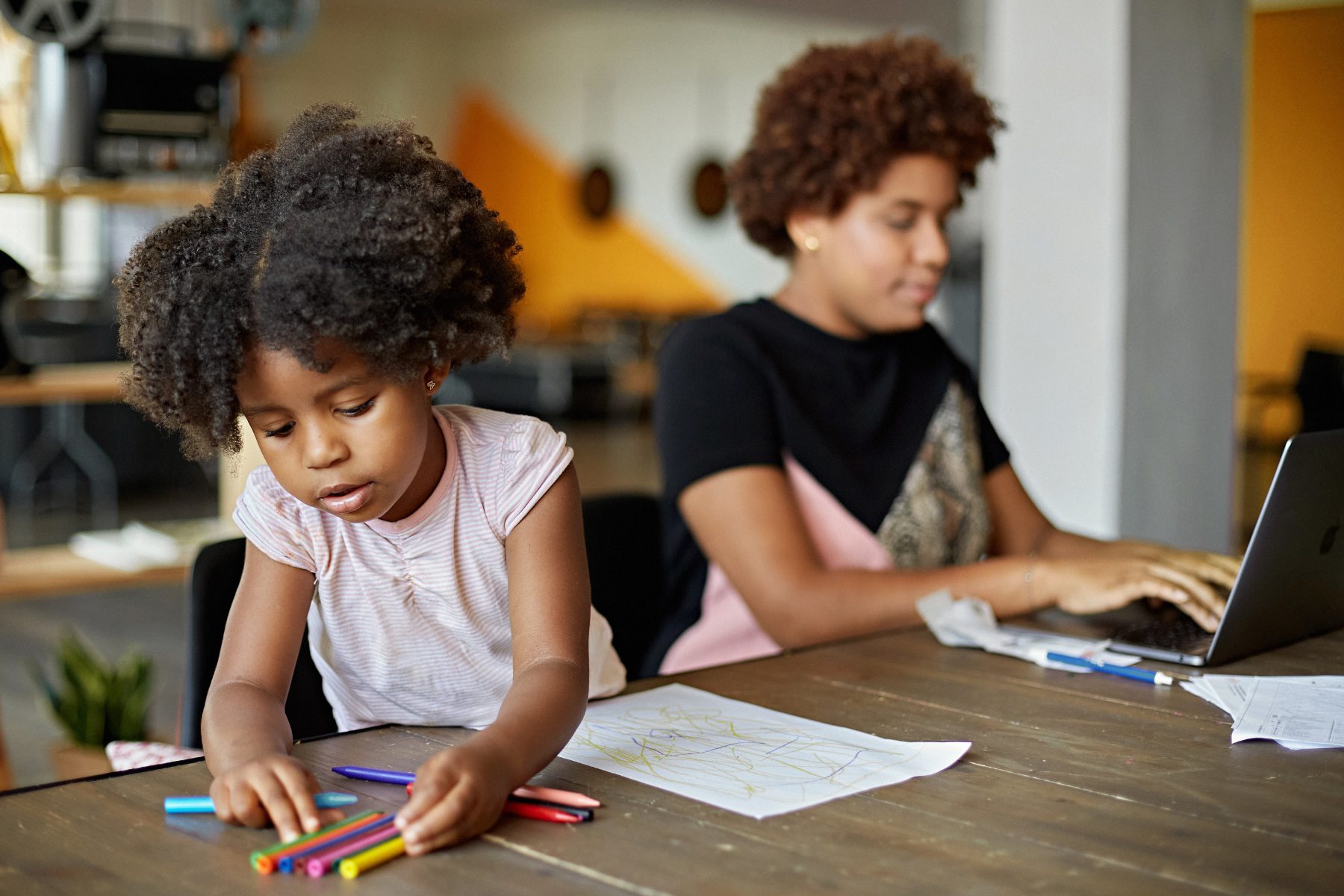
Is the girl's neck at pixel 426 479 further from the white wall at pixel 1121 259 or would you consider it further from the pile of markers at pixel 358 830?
the white wall at pixel 1121 259

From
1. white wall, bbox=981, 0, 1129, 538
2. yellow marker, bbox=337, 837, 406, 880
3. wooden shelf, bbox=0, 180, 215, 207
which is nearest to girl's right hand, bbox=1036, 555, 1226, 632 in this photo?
yellow marker, bbox=337, 837, 406, 880

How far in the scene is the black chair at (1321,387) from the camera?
6671mm

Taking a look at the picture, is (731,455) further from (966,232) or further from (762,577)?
(966,232)

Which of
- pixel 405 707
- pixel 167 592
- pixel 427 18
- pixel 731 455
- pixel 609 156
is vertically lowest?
pixel 167 592

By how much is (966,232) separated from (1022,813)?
947cm

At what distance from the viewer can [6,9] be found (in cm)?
275

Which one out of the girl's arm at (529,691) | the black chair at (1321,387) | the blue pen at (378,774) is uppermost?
the girl's arm at (529,691)

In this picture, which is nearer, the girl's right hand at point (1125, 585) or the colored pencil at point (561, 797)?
the colored pencil at point (561, 797)

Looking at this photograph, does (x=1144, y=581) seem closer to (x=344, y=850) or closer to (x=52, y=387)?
(x=344, y=850)

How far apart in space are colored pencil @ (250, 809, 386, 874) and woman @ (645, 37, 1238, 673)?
87 centimetres

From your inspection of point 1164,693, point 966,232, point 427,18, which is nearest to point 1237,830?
point 1164,693

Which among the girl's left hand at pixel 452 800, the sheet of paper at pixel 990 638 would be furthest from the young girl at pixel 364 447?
the sheet of paper at pixel 990 638

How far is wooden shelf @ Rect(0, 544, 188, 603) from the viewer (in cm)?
295

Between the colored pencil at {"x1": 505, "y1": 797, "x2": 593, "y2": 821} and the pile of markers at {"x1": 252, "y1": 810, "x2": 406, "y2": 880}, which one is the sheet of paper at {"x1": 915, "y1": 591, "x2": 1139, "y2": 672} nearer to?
the colored pencil at {"x1": 505, "y1": 797, "x2": 593, "y2": 821}
